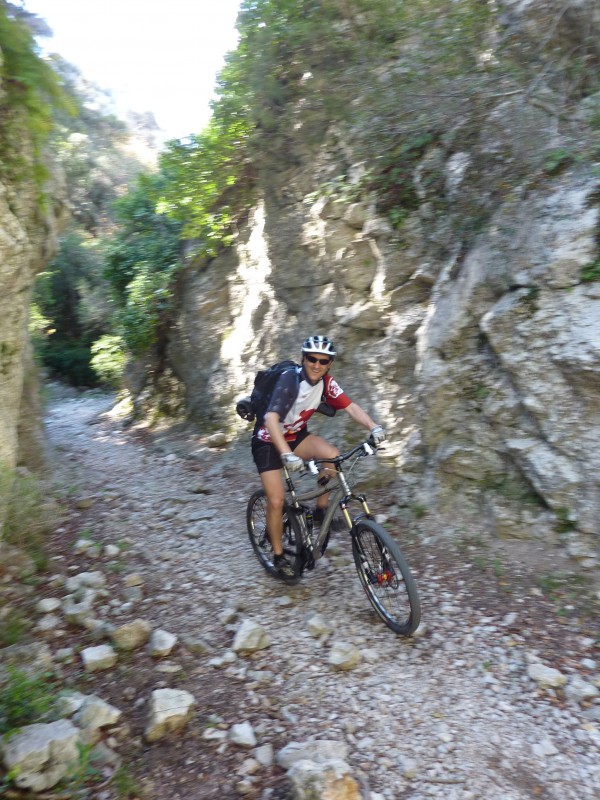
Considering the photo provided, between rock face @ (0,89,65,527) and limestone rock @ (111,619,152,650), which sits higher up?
rock face @ (0,89,65,527)

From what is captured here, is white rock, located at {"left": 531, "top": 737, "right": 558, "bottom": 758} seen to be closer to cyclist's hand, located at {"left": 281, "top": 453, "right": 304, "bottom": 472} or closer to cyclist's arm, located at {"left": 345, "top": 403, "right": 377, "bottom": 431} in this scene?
cyclist's hand, located at {"left": 281, "top": 453, "right": 304, "bottom": 472}

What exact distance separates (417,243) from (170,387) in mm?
5951

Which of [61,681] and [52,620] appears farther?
[52,620]

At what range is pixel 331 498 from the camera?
4547 millimetres

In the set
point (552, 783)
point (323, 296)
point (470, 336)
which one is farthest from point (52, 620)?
point (323, 296)

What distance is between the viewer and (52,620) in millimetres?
4199

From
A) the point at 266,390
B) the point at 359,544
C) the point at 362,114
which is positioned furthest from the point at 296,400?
the point at 362,114

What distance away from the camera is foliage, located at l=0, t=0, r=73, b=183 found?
165 inches

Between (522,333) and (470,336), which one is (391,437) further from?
(522,333)

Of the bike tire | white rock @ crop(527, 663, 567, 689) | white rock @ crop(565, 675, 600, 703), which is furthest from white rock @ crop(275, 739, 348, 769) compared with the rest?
the bike tire

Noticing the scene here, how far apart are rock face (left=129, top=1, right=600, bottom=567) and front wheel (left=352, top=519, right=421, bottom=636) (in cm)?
126

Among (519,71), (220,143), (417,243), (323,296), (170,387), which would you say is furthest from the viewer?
(170,387)

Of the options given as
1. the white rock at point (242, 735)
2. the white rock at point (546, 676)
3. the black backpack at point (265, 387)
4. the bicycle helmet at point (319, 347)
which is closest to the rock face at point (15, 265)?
the black backpack at point (265, 387)

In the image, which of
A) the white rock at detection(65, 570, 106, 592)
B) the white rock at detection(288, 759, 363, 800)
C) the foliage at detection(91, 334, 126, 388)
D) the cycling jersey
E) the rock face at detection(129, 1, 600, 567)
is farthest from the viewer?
the foliage at detection(91, 334, 126, 388)
